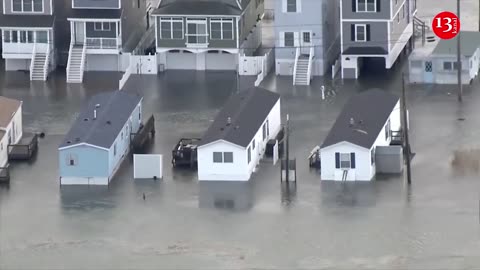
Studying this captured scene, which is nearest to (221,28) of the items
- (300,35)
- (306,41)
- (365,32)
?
(300,35)

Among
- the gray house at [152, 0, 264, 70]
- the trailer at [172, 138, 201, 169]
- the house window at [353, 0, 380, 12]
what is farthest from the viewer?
the gray house at [152, 0, 264, 70]

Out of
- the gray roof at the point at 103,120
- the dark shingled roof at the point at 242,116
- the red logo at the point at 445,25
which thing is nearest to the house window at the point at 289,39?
the red logo at the point at 445,25

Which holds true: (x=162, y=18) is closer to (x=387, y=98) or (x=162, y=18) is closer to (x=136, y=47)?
(x=136, y=47)

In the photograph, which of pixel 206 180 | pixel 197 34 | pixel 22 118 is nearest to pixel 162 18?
pixel 197 34

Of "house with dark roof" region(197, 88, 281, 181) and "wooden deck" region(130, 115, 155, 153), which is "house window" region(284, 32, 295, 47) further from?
"house with dark roof" region(197, 88, 281, 181)

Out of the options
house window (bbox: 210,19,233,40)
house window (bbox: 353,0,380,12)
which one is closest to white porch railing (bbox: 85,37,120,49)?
house window (bbox: 210,19,233,40)

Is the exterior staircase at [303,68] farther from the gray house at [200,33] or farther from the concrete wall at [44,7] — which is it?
the concrete wall at [44,7]
